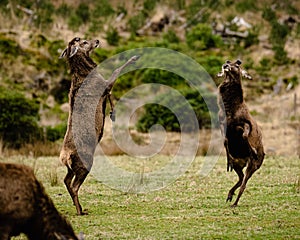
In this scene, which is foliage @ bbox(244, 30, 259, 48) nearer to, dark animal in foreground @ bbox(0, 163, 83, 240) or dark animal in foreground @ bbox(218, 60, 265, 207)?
dark animal in foreground @ bbox(218, 60, 265, 207)

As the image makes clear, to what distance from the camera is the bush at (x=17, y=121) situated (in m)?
23.9

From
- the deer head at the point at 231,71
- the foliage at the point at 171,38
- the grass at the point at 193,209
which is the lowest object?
the grass at the point at 193,209

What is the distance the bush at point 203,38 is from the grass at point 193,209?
89.7 feet

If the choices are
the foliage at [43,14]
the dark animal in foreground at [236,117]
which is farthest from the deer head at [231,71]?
the foliage at [43,14]

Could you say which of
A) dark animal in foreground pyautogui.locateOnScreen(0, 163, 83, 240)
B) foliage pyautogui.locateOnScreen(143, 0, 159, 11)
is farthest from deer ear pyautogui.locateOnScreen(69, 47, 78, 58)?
foliage pyautogui.locateOnScreen(143, 0, 159, 11)

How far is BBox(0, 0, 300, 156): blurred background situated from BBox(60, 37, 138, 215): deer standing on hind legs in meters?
10.4

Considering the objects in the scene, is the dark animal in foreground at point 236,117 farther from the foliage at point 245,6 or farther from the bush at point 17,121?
the foliage at point 245,6

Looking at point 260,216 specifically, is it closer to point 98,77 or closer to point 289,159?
point 98,77

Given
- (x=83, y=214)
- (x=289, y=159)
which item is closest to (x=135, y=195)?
(x=83, y=214)

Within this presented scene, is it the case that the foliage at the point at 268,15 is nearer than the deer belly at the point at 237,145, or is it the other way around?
the deer belly at the point at 237,145

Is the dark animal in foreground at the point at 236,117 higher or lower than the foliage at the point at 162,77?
higher

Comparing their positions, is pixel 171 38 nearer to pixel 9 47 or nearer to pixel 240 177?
pixel 9 47

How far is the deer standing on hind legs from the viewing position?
34.9 ft

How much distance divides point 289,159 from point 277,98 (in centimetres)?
1919
